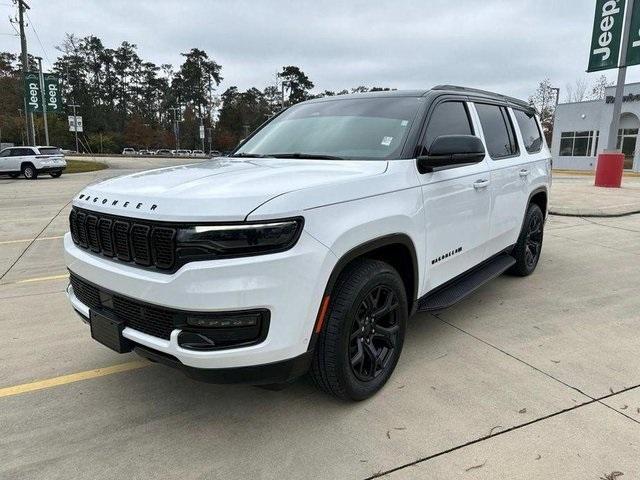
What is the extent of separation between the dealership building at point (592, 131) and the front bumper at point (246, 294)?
35.1 metres

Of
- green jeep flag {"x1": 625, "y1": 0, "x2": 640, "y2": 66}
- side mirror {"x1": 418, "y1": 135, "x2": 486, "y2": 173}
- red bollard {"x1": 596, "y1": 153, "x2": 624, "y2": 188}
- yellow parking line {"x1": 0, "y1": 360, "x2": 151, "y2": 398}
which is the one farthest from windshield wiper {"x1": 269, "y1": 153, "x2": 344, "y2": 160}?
red bollard {"x1": 596, "y1": 153, "x2": 624, "y2": 188}

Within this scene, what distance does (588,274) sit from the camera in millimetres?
5664

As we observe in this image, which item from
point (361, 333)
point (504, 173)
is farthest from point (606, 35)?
point (361, 333)

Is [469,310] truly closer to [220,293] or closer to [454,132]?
[454,132]

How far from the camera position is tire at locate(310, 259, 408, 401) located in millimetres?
2593

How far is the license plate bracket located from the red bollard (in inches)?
662

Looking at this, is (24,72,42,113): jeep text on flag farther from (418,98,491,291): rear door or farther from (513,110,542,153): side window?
(418,98,491,291): rear door

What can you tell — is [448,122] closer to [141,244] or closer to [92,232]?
[141,244]

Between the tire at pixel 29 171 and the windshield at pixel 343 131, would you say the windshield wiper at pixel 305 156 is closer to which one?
the windshield at pixel 343 131

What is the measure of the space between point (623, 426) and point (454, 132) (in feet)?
7.44

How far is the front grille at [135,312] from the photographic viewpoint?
2.32 m

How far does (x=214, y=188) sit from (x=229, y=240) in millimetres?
352

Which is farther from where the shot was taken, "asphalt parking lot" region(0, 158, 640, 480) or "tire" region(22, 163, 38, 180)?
"tire" region(22, 163, 38, 180)

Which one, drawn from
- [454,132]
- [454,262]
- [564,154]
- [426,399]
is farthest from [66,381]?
[564,154]
